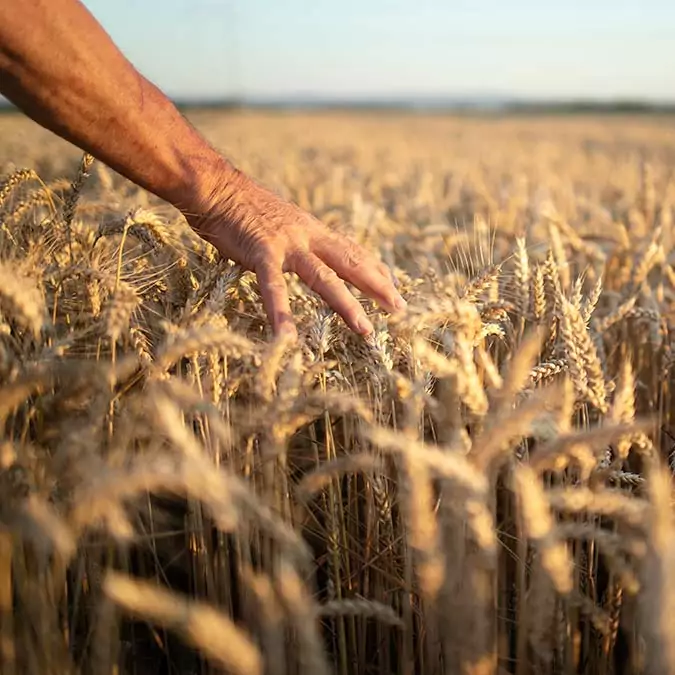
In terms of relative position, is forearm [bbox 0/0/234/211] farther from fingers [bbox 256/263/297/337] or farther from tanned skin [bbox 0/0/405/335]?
fingers [bbox 256/263/297/337]

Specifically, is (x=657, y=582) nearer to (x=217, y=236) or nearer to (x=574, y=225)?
(x=217, y=236)

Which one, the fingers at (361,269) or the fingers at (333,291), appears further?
the fingers at (361,269)

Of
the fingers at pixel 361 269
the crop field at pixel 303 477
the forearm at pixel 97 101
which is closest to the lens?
the crop field at pixel 303 477

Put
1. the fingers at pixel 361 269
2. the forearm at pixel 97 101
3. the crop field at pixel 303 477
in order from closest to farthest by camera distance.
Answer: the crop field at pixel 303 477, the forearm at pixel 97 101, the fingers at pixel 361 269

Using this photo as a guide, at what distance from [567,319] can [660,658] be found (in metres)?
0.65

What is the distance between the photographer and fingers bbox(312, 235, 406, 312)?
4.99 ft

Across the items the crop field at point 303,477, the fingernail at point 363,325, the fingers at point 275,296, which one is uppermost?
the fingers at point 275,296

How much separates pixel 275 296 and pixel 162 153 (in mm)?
429

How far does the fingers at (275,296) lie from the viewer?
138cm

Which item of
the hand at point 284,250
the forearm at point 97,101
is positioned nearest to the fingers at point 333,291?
the hand at point 284,250

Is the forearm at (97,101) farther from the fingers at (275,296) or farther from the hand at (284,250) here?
the fingers at (275,296)

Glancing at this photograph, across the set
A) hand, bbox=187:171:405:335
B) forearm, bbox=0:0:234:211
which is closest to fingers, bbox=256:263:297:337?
hand, bbox=187:171:405:335

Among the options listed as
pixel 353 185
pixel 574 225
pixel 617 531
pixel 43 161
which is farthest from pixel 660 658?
pixel 43 161

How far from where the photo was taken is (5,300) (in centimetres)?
114
